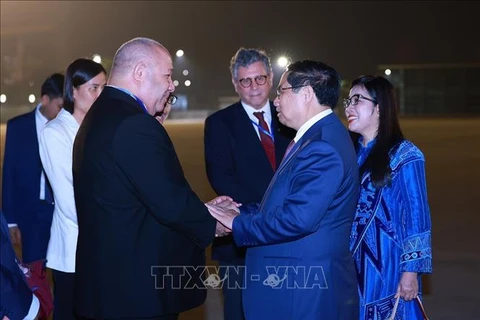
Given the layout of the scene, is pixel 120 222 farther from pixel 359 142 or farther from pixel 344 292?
pixel 359 142

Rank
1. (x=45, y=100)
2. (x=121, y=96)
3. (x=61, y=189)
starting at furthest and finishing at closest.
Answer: (x=45, y=100)
(x=61, y=189)
(x=121, y=96)

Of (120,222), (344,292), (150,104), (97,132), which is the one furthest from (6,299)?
(344,292)

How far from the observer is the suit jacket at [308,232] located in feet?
10.2

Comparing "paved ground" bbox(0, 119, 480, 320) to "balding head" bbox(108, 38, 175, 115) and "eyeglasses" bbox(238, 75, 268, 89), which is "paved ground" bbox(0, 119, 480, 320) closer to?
"eyeglasses" bbox(238, 75, 268, 89)

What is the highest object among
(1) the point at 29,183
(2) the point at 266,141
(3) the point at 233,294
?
(2) the point at 266,141

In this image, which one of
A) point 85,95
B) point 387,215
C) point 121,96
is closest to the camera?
point 121,96

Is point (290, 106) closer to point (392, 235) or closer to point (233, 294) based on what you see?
point (392, 235)

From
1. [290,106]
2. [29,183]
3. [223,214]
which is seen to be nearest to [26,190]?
[29,183]

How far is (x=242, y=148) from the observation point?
15.6 feet

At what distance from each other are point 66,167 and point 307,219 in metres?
1.78

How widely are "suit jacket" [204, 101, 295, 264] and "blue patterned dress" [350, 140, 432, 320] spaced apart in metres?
0.88

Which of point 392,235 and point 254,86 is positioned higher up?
point 254,86

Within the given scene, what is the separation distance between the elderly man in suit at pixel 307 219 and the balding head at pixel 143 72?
545mm

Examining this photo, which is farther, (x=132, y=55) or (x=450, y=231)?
(x=450, y=231)
